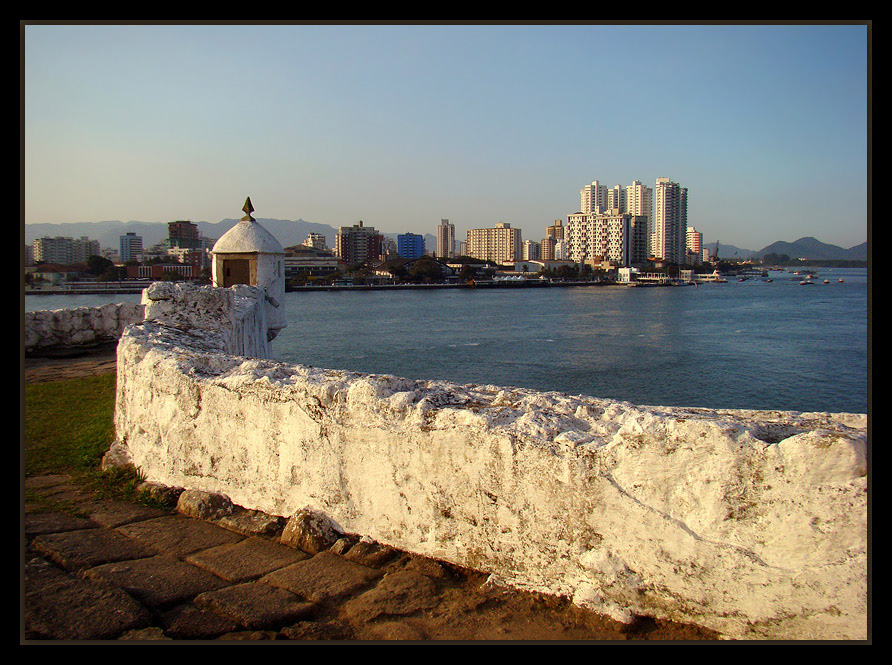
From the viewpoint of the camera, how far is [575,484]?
2617 millimetres

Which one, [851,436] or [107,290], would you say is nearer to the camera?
[851,436]

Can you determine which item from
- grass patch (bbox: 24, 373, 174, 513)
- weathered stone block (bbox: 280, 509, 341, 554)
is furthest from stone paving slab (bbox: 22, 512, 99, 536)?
weathered stone block (bbox: 280, 509, 341, 554)

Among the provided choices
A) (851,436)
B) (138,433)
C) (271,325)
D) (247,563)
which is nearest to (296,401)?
(247,563)

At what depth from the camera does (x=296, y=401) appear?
11.2 ft

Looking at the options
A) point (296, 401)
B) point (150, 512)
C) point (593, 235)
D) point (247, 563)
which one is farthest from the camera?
point (593, 235)

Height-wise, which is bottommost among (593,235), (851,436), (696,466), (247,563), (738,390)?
(738,390)

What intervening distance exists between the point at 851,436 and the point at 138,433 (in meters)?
4.25

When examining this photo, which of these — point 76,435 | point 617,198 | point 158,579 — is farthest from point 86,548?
point 617,198

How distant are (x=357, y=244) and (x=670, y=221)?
81.1 metres

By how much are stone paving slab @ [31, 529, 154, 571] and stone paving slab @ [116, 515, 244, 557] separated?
0.23 feet

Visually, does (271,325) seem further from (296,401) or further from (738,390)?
(738,390)

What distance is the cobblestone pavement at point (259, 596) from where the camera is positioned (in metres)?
2.45

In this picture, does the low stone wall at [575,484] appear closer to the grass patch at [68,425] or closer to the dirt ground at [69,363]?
the grass patch at [68,425]

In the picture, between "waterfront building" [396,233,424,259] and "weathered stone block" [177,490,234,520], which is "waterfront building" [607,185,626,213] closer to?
"waterfront building" [396,233,424,259]
